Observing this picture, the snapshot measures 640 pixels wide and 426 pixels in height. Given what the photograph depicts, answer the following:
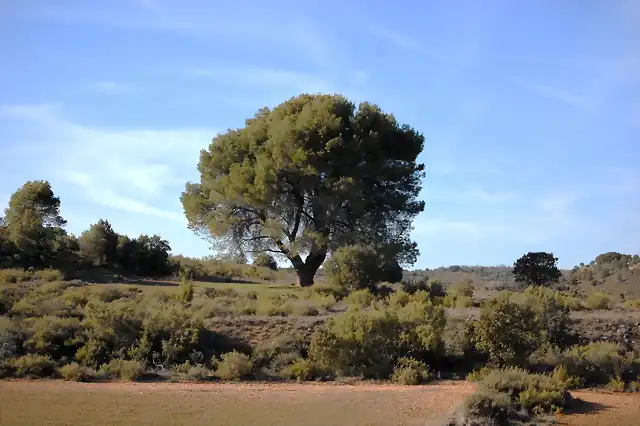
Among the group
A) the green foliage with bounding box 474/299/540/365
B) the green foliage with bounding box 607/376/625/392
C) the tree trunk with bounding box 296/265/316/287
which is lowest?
the green foliage with bounding box 607/376/625/392

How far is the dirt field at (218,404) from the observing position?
14.2 metres

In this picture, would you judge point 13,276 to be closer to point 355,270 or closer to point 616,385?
point 355,270

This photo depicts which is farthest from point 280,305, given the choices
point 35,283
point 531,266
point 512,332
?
point 531,266

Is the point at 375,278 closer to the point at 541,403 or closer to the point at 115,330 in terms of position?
the point at 115,330

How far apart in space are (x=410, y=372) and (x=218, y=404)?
600 centimetres

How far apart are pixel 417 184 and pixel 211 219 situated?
12.3 metres

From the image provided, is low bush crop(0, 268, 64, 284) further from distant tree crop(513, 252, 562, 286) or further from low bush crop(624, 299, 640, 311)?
low bush crop(624, 299, 640, 311)

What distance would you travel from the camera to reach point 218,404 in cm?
1566

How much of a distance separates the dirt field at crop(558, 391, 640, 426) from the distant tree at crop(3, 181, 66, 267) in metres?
29.6

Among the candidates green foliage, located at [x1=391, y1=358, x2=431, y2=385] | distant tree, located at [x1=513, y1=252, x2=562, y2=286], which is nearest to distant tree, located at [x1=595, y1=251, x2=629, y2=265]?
distant tree, located at [x1=513, y1=252, x2=562, y2=286]

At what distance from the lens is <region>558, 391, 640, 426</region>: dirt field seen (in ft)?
47.3

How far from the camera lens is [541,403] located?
15164 mm

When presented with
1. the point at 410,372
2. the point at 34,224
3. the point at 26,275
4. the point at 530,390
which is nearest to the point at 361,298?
the point at 410,372

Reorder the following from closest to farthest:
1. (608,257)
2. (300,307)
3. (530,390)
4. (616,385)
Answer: (530,390), (616,385), (300,307), (608,257)
